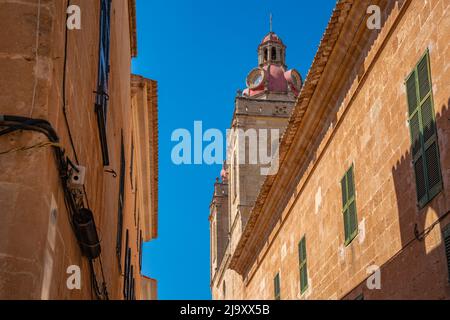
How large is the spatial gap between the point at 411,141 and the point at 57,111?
570 cm

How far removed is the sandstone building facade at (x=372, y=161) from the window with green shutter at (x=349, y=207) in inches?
0.7

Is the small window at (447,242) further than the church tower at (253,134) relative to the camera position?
No

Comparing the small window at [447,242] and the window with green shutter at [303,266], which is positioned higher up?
the window with green shutter at [303,266]

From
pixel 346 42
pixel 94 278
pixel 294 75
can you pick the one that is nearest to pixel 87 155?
pixel 94 278

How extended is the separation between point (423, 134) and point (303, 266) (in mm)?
7427

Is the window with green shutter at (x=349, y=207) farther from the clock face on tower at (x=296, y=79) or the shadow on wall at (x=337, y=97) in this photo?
the clock face on tower at (x=296, y=79)

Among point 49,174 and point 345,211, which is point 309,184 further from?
point 49,174

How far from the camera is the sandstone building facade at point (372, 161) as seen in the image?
28.5ft

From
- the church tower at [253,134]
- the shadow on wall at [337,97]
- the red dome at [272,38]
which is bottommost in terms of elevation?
the shadow on wall at [337,97]

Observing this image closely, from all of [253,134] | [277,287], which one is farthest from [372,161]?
[253,134]

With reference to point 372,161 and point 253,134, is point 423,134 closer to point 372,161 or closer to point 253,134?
point 372,161

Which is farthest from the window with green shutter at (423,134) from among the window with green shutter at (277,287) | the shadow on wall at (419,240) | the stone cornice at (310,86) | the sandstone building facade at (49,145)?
the window with green shutter at (277,287)

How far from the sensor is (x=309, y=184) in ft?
50.9

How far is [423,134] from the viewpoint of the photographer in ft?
29.3
